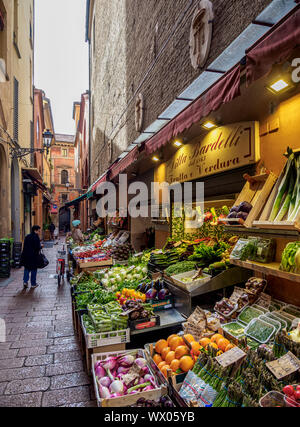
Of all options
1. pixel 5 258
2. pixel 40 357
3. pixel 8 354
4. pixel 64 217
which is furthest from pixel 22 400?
pixel 64 217

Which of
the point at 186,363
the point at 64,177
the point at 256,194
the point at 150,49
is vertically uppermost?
the point at 64,177

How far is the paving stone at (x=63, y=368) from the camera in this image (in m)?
4.12

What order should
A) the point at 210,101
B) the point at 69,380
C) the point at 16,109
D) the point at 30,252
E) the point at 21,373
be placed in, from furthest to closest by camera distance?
the point at 16,109 < the point at 30,252 < the point at 21,373 < the point at 69,380 < the point at 210,101

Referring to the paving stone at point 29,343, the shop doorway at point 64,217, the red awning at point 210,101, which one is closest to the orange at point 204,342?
the red awning at point 210,101

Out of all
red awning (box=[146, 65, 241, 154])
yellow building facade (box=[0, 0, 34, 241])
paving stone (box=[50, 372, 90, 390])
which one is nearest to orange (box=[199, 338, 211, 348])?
paving stone (box=[50, 372, 90, 390])

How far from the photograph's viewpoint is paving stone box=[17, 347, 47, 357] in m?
4.65

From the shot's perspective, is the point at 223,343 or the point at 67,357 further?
the point at 67,357

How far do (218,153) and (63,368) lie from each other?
422 cm

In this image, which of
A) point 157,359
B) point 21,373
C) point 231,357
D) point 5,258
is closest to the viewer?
point 231,357

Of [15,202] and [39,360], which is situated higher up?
[15,202]

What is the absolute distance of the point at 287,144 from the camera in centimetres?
349

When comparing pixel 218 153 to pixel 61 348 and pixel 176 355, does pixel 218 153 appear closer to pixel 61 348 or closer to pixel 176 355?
pixel 176 355

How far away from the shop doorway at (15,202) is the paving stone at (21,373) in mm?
10180

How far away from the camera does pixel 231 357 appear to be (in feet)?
8.41
